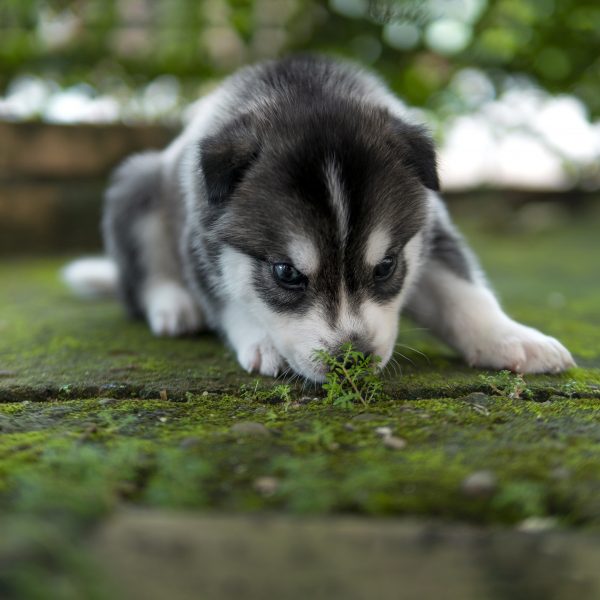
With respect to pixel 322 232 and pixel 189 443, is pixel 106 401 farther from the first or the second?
pixel 322 232

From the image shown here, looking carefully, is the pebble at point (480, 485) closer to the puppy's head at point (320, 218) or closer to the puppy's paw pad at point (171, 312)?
the puppy's head at point (320, 218)

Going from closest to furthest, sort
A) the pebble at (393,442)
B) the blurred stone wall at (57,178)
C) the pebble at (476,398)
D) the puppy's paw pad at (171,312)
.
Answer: the pebble at (393,442), the pebble at (476,398), the puppy's paw pad at (171,312), the blurred stone wall at (57,178)

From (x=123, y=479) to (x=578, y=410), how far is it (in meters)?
1.36

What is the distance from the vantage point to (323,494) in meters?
1.60

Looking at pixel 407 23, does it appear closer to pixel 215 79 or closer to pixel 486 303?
pixel 215 79

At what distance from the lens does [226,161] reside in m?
2.58

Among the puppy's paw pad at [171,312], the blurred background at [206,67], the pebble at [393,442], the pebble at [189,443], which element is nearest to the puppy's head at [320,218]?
the pebble at [393,442]

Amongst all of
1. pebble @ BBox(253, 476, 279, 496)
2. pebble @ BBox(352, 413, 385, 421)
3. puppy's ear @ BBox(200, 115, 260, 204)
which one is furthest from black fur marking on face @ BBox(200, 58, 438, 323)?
pebble @ BBox(253, 476, 279, 496)

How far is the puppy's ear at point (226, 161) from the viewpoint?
8.46 ft

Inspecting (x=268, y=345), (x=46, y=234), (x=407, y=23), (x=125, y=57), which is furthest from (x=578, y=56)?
(x=268, y=345)

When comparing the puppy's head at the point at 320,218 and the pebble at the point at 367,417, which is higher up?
the puppy's head at the point at 320,218

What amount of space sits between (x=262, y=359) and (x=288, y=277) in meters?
0.39

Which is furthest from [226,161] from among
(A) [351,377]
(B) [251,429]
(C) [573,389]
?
(C) [573,389]

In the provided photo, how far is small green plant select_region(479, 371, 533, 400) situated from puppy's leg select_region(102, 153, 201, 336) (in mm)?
1691
